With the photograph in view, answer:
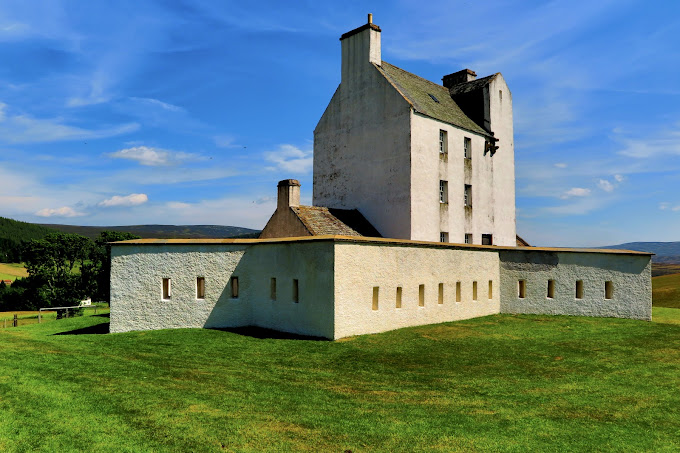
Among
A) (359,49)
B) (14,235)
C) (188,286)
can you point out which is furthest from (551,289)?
(14,235)

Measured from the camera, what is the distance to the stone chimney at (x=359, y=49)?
3347 centimetres

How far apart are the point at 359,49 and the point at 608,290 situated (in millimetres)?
23598

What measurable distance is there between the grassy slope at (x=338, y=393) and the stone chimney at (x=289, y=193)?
410 inches

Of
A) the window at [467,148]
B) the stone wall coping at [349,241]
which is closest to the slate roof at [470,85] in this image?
the window at [467,148]

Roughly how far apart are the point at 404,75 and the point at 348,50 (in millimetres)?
4863

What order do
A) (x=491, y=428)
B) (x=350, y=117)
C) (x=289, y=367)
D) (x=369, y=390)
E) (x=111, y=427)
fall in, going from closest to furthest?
1. (x=111, y=427)
2. (x=491, y=428)
3. (x=369, y=390)
4. (x=289, y=367)
5. (x=350, y=117)

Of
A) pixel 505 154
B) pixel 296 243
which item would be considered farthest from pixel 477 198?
pixel 296 243

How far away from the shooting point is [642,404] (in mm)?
12523

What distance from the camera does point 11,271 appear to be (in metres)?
101

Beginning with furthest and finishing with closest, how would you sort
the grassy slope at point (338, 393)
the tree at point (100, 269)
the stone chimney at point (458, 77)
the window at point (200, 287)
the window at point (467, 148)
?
the tree at point (100, 269) < the stone chimney at point (458, 77) < the window at point (467, 148) < the window at point (200, 287) < the grassy slope at point (338, 393)

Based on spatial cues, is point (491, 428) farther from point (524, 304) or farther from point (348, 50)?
point (348, 50)

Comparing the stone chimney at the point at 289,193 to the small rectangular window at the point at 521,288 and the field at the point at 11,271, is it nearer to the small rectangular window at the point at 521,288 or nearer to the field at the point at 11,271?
the small rectangular window at the point at 521,288

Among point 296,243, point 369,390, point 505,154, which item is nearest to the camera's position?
point 369,390

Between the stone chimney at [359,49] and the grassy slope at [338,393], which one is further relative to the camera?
the stone chimney at [359,49]
